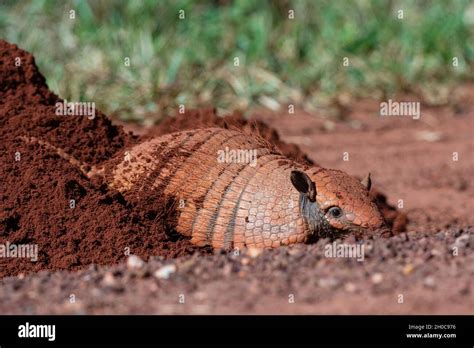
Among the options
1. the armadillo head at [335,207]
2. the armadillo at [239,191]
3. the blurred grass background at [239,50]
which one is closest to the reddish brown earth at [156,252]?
the armadillo at [239,191]

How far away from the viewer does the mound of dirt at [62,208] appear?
235 inches

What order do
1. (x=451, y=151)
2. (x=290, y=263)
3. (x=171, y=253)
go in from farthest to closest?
1. (x=451, y=151)
2. (x=171, y=253)
3. (x=290, y=263)

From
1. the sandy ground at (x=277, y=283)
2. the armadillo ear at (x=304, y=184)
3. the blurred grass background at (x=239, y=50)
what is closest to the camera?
the sandy ground at (x=277, y=283)

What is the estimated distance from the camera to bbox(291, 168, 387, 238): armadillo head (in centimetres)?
594

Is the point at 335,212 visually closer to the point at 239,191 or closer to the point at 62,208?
the point at 239,191

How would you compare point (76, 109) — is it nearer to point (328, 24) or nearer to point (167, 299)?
point (167, 299)

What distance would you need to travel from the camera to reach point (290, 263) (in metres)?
5.12

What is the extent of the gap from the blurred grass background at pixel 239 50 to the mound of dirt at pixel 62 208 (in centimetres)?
379

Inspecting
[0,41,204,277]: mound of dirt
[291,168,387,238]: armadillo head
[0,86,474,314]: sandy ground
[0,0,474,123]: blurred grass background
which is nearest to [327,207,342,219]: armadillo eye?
[291,168,387,238]: armadillo head

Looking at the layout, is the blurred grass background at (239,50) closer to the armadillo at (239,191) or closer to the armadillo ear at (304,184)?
the armadillo at (239,191)

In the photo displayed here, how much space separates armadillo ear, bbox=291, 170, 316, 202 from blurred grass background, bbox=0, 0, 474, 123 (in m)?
4.99
